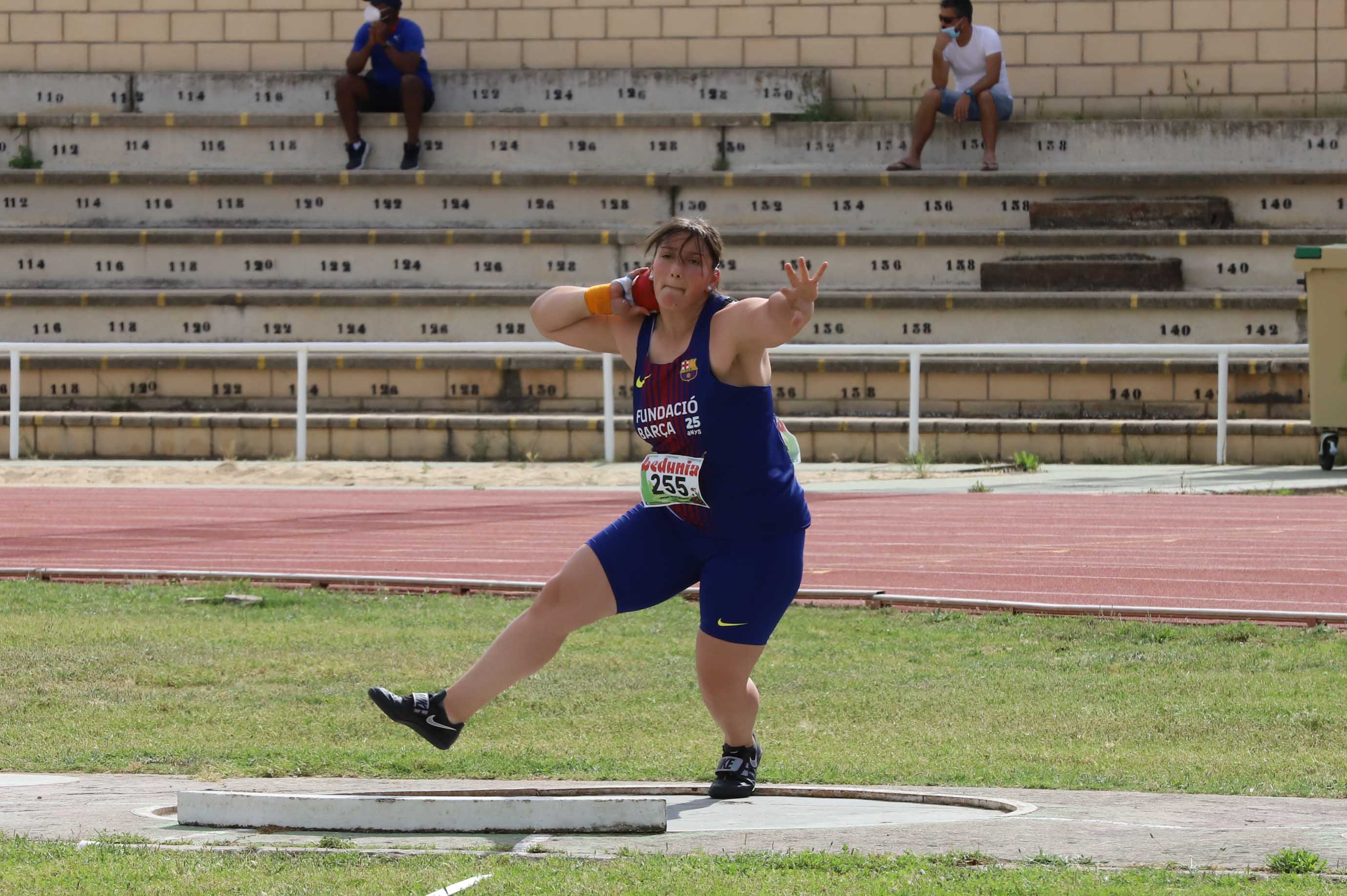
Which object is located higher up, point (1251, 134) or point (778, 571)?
point (1251, 134)

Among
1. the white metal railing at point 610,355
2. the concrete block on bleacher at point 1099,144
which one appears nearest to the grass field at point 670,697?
the white metal railing at point 610,355

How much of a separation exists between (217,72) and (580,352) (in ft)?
27.1

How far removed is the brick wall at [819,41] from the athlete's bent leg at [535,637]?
1741 centimetres

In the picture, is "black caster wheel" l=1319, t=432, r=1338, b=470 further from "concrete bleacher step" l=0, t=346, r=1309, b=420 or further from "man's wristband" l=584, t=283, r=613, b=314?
"man's wristband" l=584, t=283, r=613, b=314

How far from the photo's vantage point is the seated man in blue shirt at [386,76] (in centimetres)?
1988

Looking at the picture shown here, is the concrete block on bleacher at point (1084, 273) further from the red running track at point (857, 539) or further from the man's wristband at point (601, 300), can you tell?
the man's wristband at point (601, 300)

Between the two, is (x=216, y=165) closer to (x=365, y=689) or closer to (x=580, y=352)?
(x=580, y=352)

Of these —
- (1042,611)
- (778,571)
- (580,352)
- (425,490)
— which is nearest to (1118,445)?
(580,352)

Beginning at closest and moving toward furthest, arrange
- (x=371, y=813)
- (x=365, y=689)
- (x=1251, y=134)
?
(x=371, y=813) < (x=365, y=689) < (x=1251, y=134)

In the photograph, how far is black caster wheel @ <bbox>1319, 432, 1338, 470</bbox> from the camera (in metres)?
14.7

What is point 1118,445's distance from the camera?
16109 mm

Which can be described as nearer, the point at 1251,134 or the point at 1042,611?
the point at 1042,611

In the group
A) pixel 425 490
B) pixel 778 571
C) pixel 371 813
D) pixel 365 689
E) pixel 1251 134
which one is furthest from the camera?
pixel 1251 134

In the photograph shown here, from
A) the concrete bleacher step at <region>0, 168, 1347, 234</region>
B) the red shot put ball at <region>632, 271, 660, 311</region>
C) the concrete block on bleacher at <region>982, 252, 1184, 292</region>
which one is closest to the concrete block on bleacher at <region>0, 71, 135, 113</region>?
the concrete bleacher step at <region>0, 168, 1347, 234</region>
